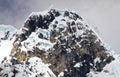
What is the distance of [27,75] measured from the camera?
11700 cm

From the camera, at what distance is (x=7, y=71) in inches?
4247

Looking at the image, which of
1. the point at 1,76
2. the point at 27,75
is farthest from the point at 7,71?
the point at 27,75

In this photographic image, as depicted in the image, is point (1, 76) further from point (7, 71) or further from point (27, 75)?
point (27, 75)

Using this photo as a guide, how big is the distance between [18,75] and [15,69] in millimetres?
2949

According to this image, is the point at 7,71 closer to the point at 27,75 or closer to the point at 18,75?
the point at 18,75

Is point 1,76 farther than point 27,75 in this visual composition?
No

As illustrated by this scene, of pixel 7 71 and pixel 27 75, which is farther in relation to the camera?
pixel 27 75

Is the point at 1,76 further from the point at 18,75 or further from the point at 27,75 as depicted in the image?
the point at 27,75

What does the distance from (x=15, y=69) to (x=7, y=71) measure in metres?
4.35

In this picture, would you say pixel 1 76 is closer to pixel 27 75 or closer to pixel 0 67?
pixel 0 67

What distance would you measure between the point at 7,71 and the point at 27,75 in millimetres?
9979

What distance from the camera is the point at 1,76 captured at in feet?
347

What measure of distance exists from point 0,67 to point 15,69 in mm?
3529

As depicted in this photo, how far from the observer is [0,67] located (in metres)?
111
